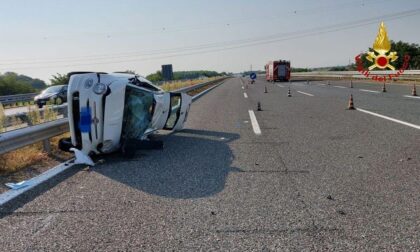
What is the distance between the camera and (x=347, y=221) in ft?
12.8

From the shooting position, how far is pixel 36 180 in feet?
18.8

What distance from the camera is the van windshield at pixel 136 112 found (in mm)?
7297

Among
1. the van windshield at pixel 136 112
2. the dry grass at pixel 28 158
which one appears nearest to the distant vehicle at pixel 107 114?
the van windshield at pixel 136 112

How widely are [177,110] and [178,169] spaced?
3693 millimetres

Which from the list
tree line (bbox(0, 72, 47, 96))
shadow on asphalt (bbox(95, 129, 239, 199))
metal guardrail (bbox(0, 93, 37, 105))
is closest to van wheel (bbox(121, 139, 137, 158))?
shadow on asphalt (bbox(95, 129, 239, 199))

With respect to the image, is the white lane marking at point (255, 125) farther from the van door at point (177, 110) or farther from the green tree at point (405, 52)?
the green tree at point (405, 52)

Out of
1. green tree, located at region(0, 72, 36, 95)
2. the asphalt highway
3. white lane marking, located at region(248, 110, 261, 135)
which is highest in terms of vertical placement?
green tree, located at region(0, 72, 36, 95)

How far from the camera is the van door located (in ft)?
31.0

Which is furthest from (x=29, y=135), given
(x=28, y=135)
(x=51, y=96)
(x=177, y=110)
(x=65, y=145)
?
(x=51, y=96)

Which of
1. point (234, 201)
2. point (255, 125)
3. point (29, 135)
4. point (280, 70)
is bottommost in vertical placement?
point (234, 201)

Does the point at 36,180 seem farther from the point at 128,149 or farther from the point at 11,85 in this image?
the point at 11,85

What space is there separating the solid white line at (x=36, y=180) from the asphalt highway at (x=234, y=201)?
6.9 inches

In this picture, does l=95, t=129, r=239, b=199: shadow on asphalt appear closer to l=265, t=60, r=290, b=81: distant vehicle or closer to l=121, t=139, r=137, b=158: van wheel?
l=121, t=139, r=137, b=158: van wheel

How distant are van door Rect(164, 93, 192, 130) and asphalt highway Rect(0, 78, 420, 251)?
141 cm
